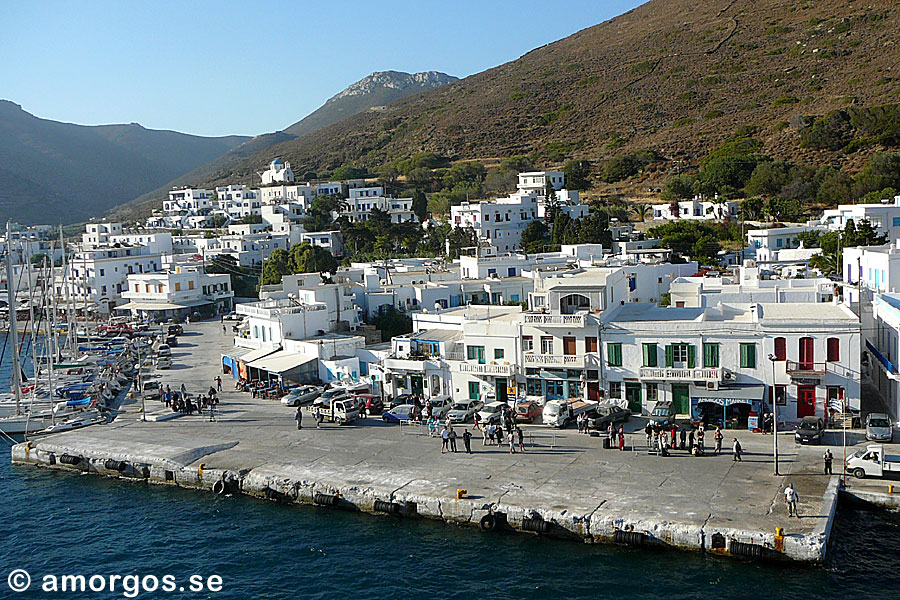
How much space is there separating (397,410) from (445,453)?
564 cm

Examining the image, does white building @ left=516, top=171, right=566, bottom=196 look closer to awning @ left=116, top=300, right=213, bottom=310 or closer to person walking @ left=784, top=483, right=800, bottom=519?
awning @ left=116, top=300, right=213, bottom=310

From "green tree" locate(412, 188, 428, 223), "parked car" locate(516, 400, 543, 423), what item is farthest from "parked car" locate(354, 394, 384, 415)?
"green tree" locate(412, 188, 428, 223)

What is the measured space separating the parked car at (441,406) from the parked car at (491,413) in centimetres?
156

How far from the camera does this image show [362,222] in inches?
4094

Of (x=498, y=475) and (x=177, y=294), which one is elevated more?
(x=177, y=294)

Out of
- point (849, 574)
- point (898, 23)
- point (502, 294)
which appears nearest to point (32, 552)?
point (849, 574)

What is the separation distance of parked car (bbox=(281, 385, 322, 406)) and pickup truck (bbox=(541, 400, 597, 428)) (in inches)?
471

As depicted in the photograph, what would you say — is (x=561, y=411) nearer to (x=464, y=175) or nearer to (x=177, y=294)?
(x=177, y=294)

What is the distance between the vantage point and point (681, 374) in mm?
32688

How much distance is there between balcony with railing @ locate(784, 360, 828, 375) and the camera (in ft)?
103

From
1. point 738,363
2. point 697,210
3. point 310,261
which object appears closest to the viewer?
point 738,363

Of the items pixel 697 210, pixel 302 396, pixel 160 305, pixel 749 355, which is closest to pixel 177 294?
pixel 160 305

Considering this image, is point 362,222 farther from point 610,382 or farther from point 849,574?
point 849,574

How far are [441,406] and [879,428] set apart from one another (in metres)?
16.6
